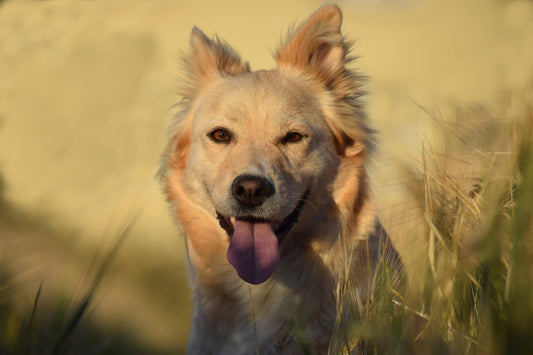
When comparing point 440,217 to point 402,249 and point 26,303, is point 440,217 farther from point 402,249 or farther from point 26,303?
point 26,303

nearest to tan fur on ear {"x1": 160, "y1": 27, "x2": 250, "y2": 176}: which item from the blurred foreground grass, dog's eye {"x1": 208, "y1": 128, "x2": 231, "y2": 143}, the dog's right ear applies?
the dog's right ear

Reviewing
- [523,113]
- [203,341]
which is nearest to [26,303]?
[523,113]

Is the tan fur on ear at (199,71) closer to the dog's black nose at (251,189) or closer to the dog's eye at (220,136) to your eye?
the dog's eye at (220,136)

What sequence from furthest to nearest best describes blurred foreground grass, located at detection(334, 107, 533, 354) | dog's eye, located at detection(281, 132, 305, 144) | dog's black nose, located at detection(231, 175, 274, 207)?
dog's eye, located at detection(281, 132, 305, 144)
dog's black nose, located at detection(231, 175, 274, 207)
blurred foreground grass, located at detection(334, 107, 533, 354)

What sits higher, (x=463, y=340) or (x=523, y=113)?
(x=523, y=113)

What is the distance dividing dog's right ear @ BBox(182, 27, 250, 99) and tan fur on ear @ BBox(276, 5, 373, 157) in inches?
14.9

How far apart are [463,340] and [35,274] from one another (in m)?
1.42

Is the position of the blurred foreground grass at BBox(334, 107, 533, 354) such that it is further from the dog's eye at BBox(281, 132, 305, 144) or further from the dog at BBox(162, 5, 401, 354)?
the dog's eye at BBox(281, 132, 305, 144)

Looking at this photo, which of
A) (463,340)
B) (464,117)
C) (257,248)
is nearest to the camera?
(463,340)

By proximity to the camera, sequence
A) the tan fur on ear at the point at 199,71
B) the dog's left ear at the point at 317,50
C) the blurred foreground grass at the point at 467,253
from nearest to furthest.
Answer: the blurred foreground grass at the point at 467,253 → the dog's left ear at the point at 317,50 → the tan fur on ear at the point at 199,71

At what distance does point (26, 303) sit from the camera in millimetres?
1646

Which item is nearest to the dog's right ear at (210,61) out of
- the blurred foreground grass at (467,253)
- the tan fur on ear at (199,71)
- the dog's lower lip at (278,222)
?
the tan fur on ear at (199,71)

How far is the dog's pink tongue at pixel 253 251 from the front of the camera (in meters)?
3.32

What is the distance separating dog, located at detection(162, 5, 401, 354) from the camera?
3344 millimetres
